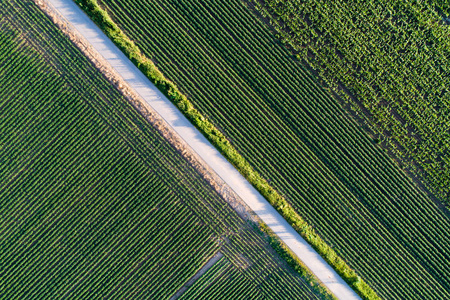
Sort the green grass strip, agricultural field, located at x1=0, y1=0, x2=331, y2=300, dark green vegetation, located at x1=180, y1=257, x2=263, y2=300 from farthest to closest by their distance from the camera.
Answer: dark green vegetation, located at x1=180, y1=257, x2=263, y2=300, the green grass strip, agricultural field, located at x1=0, y1=0, x2=331, y2=300

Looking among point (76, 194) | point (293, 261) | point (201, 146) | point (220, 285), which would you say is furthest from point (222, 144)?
point (76, 194)

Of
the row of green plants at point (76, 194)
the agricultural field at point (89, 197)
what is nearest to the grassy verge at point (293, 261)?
the agricultural field at point (89, 197)

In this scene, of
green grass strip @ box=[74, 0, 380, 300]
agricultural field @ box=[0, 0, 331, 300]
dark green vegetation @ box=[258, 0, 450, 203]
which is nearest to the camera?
agricultural field @ box=[0, 0, 331, 300]

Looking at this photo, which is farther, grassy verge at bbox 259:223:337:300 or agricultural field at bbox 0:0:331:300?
grassy verge at bbox 259:223:337:300

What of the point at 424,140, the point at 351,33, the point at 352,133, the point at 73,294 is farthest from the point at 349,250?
the point at 73,294

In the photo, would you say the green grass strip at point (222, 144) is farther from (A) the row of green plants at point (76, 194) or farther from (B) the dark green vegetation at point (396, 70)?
(B) the dark green vegetation at point (396, 70)

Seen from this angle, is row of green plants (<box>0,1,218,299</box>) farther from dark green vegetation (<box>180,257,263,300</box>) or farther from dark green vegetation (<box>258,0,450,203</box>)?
dark green vegetation (<box>258,0,450,203</box>)

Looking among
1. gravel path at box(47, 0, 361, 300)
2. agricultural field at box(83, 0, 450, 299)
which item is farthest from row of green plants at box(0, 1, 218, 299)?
agricultural field at box(83, 0, 450, 299)
